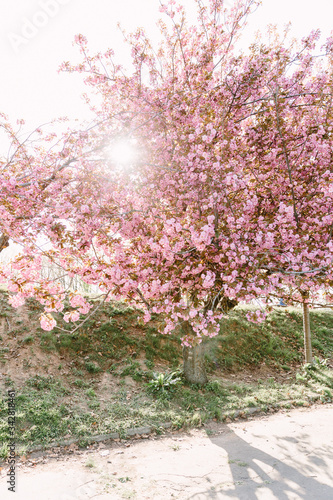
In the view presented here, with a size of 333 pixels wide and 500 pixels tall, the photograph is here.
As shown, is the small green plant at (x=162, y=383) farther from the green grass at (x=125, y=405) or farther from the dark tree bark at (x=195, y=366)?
the dark tree bark at (x=195, y=366)

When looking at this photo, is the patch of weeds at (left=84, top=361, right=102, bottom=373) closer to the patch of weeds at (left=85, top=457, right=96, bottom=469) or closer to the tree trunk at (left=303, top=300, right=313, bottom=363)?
the patch of weeds at (left=85, top=457, right=96, bottom=469)

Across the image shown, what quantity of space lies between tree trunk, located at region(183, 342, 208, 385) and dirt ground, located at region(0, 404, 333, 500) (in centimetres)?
186

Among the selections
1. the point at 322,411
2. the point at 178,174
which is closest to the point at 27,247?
the point at 178,174

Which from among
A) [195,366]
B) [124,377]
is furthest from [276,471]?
[124,377]

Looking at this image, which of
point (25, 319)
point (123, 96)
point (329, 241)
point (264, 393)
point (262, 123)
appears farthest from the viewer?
point (25, 319)

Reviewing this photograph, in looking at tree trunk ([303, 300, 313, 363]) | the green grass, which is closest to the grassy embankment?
the green grass

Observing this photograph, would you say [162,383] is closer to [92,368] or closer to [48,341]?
[92,368]

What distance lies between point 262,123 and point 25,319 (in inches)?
321

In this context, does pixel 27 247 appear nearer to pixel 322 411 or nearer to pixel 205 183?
pixel 205 183

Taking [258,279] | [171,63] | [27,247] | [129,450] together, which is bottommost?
[129,450]

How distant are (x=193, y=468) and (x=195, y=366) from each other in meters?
3.53

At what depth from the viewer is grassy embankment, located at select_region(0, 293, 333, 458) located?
20.6 ft

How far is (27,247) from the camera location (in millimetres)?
4852

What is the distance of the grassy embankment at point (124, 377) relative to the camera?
6.27 meters
